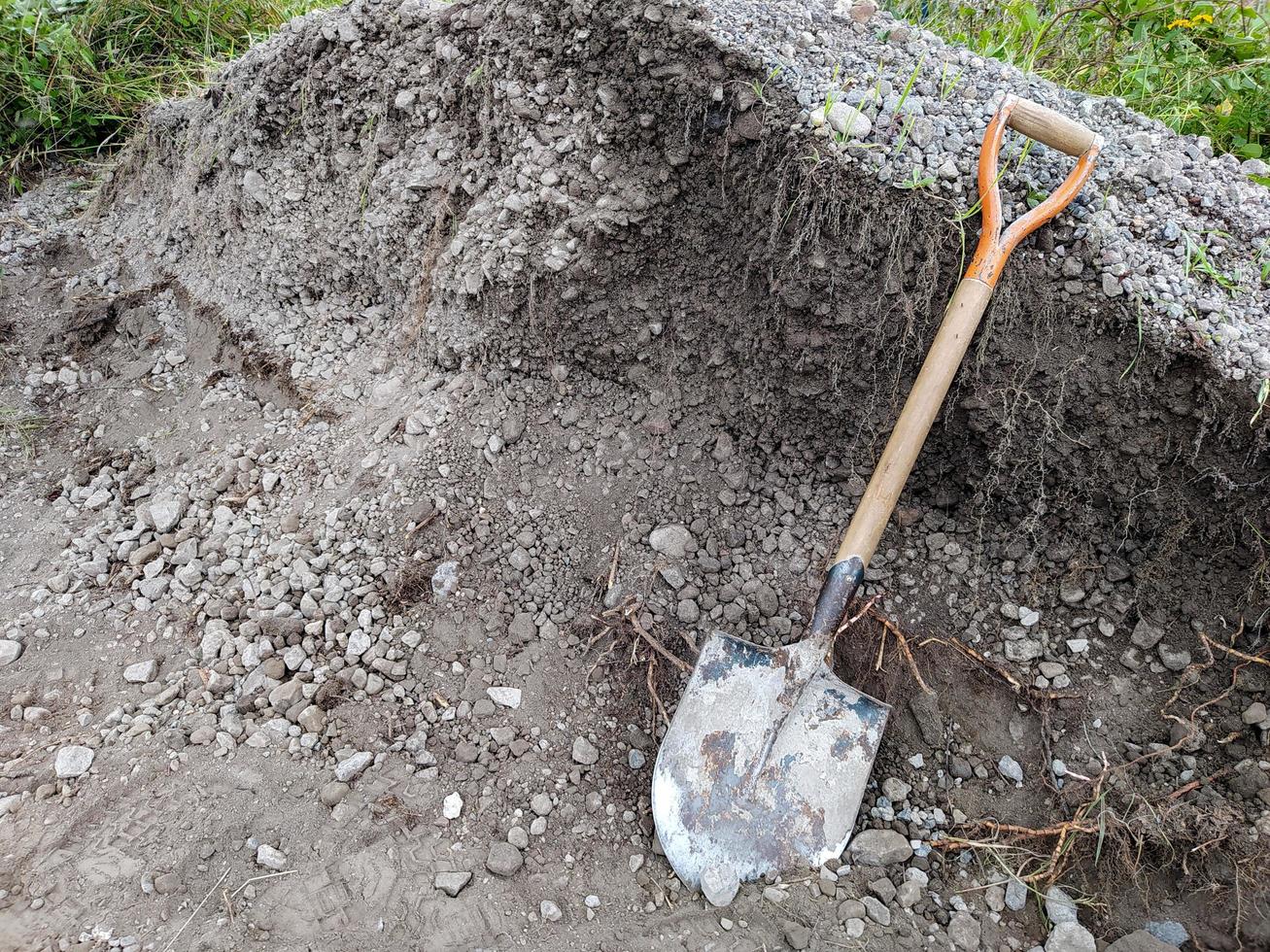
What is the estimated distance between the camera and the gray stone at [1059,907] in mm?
1859

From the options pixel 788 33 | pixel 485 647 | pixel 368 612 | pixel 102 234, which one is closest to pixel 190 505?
pixel 368 612

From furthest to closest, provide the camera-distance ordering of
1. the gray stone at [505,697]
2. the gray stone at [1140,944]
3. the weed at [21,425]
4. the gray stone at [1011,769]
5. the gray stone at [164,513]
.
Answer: the weed at [21,425] < the gray stone at [164,513] < the gray stone at [505,697] < the gray stone at [1011,769] < the gray stone at [1140,944]

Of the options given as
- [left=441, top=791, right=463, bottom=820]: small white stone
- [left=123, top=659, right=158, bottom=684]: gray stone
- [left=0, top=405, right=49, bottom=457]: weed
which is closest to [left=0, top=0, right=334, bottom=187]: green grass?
[left=0, top=405, right=49, bottom=457]: weed

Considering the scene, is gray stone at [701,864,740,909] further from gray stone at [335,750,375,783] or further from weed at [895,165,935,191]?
weed at [895,165,935,191]

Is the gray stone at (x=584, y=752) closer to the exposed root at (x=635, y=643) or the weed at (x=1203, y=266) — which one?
the exposed root at (x=635, y=643)

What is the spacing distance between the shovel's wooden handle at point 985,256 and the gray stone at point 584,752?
1078mm

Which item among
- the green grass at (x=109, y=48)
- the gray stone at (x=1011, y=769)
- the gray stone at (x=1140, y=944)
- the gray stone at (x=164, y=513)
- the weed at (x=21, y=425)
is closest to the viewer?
the gray stone at (x=1140, y=944)

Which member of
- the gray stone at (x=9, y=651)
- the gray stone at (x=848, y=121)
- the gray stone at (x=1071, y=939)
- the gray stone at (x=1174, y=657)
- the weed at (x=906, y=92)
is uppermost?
the weed at (x=906, y=92)

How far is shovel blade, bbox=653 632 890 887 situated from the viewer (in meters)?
1.96

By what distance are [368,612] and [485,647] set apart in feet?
1.23

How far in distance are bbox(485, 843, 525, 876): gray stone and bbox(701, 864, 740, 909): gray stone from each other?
0.45m

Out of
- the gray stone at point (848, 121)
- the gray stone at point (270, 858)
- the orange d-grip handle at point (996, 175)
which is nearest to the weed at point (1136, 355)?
the orange d-grip handle at point (996, 175)

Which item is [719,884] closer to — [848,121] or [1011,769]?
[1011,769]

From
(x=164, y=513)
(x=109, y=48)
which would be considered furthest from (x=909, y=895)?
(x=109, y=48)
